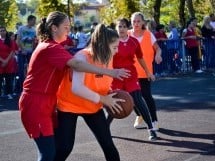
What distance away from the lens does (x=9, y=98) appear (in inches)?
521

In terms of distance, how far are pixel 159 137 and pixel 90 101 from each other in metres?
3.34

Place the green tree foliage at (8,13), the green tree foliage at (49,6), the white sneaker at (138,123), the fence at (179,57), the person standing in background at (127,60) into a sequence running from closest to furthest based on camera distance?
the person standing in background at (127,60)
the white sneaker at (138,123)
the fence at (179,57)
the green tree foliage at (49,6)
the green tree foliage at (8,13)

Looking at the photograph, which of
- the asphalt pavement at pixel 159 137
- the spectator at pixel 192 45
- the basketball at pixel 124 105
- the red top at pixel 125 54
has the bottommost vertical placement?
the asphalt pavement at pixel 159 137

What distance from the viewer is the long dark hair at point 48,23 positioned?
15.4 ft

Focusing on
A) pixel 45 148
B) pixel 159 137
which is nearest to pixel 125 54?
pixel 159 137

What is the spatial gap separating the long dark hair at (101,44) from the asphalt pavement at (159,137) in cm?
222

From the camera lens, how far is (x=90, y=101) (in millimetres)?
4859

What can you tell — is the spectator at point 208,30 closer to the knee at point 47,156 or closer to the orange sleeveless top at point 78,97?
the orange sleeveless top at point 78,97

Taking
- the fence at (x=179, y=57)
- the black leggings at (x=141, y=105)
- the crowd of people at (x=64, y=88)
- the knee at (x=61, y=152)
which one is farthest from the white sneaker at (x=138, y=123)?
the fence at (x=179, y=57)

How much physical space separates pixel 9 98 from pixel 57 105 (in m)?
8.46

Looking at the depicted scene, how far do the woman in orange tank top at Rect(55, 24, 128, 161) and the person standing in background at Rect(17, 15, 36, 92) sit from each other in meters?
9.10

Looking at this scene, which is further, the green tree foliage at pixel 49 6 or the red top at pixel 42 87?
the green tree foliage at pixel 49 6

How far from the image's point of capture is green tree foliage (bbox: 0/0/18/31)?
1954 inches

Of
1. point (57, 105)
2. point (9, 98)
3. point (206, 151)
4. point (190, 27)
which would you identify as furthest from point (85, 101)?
point (190, 27)
